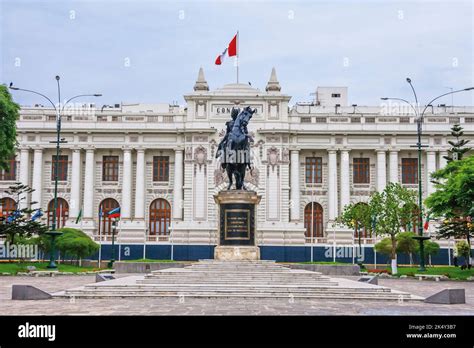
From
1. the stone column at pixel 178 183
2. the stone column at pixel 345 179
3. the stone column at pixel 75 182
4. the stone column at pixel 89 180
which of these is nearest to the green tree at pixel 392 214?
the stone column at pixel 345 179

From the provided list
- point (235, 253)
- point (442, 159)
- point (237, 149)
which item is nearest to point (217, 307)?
point (235, 253)

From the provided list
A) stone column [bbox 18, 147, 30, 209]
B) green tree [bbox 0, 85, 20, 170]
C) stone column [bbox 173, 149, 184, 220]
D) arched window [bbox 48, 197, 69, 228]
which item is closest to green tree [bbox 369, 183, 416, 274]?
stone column [bbox 173, 149, 184, 220]

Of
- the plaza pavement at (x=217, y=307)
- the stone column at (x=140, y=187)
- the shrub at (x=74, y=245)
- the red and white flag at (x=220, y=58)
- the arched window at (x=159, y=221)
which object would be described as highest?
the red and white flag at (x=220, y=58)

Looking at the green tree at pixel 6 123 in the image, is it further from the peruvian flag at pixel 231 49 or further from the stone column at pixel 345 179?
the stone column at pixel 345 179

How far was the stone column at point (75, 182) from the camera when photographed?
2692 inches

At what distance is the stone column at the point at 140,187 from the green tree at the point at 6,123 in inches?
835

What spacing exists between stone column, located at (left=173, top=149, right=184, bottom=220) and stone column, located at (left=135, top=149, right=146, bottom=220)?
333 cm

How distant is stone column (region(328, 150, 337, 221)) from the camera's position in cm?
6806

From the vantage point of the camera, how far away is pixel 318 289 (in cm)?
2484

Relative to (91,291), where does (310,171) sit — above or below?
above

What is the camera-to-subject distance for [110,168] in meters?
70.4
